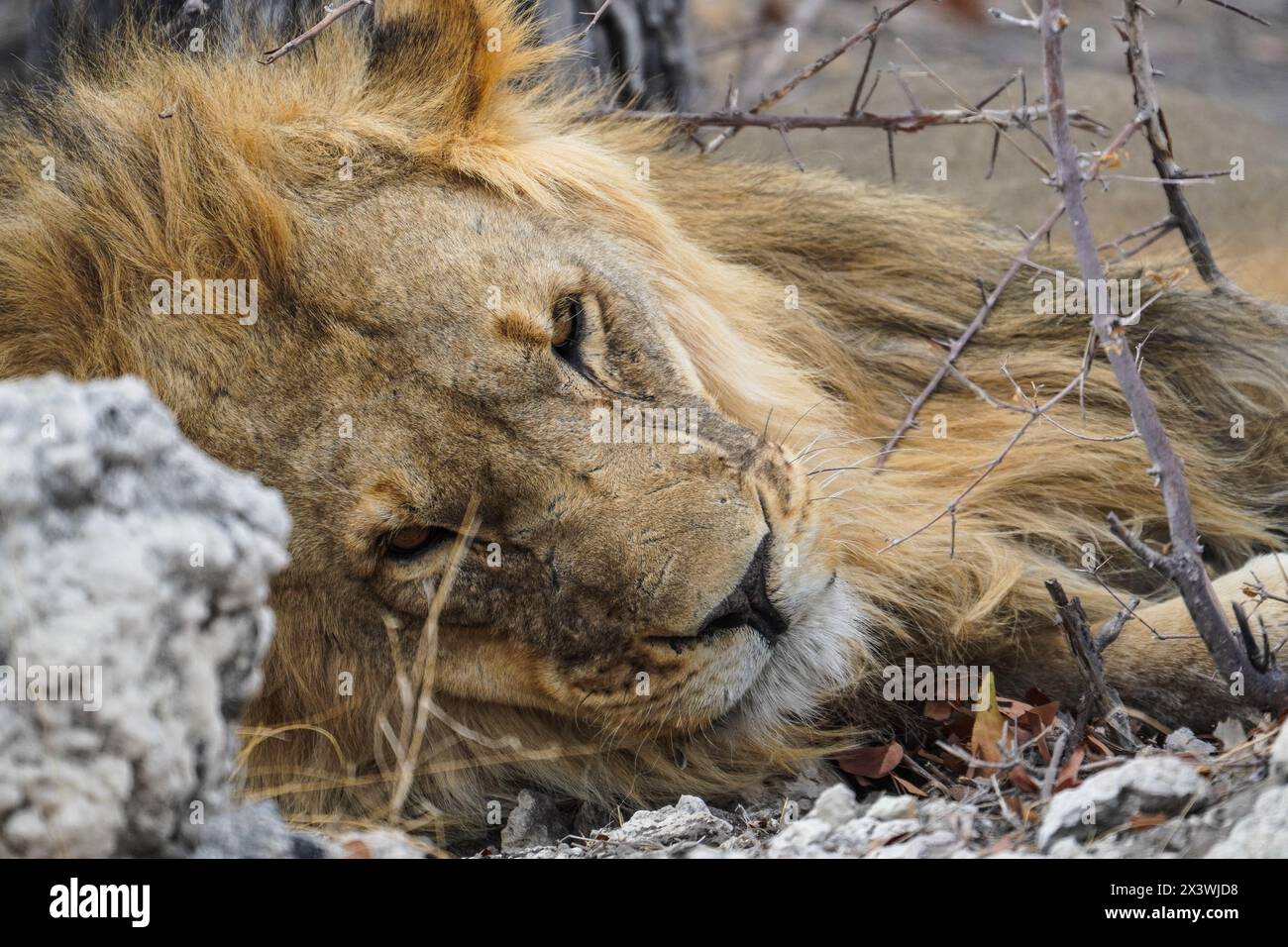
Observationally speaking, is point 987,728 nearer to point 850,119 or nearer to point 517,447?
point 517,447

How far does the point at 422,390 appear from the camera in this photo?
271 cm

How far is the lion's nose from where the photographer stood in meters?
2.64

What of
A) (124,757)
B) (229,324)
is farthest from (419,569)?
(124,757)

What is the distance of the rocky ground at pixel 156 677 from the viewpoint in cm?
181

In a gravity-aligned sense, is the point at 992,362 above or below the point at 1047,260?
below

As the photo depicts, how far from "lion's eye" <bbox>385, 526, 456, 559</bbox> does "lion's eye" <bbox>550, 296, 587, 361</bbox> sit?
1.35ft

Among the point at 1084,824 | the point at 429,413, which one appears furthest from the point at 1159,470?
the point at 429,413

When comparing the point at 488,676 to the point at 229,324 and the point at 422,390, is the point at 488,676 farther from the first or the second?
the point at 229,324

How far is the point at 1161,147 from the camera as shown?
10.8 ft

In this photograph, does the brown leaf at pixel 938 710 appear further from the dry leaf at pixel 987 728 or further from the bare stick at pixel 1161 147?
the bare stick at pixel 1161 147

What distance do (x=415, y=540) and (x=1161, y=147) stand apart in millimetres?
1875

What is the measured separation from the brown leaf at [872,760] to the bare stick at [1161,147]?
1253 millimetres

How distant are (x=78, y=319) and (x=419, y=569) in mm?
821

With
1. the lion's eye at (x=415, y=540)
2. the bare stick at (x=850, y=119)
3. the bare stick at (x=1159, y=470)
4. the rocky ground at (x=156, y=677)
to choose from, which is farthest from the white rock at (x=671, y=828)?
the bare stick at (x=850, y=119)
